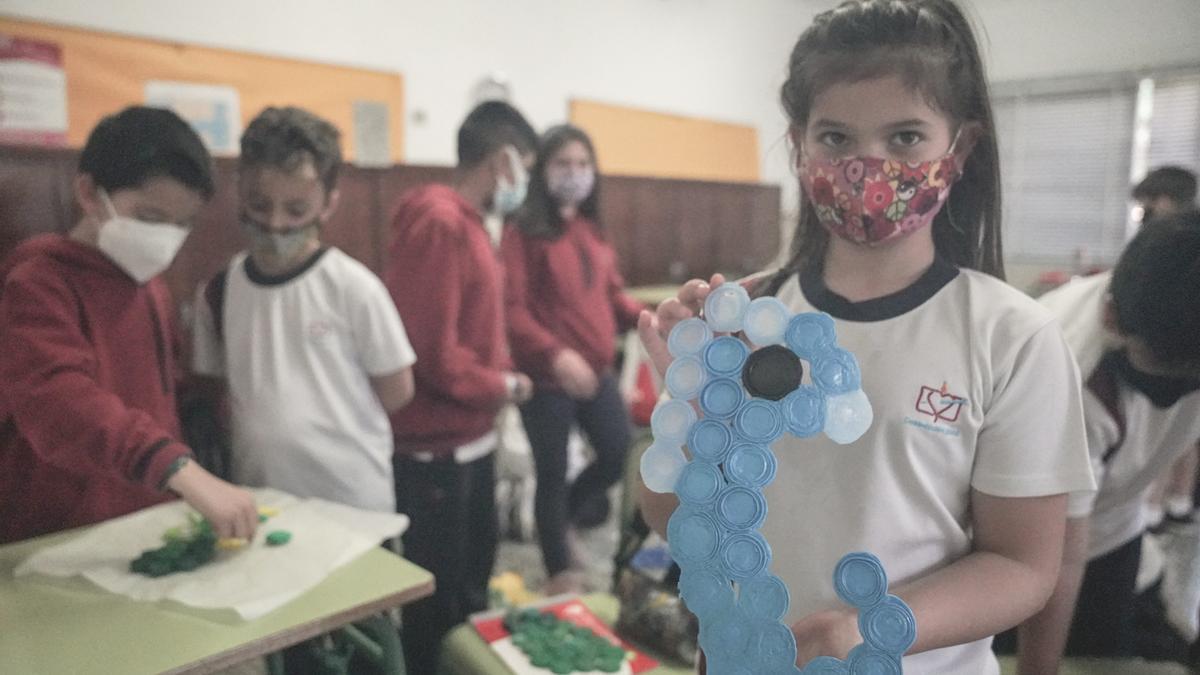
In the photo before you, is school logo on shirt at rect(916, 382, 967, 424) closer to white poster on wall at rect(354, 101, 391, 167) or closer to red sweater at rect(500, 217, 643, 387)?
red sweater at rect(500, 217, 643, 387)

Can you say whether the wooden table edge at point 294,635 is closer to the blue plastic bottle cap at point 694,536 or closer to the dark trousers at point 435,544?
the blue plastic bottle cap at point 694,536

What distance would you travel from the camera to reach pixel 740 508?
0.70 meters

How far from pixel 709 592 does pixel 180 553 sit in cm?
102

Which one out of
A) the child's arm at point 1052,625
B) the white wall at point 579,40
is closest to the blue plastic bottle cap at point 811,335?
the child's arm at point 1052,625

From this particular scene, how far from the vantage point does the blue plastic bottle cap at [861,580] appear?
67 cm

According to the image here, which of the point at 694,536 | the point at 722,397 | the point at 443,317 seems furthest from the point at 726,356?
the point at 443,317

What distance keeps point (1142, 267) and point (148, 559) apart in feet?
5.47

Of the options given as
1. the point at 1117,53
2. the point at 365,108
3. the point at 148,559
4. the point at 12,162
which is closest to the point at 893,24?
the point at 148,559

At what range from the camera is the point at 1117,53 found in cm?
569

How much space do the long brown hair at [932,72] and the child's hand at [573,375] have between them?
65.1 inches

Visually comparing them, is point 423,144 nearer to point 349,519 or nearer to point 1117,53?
point 349,519

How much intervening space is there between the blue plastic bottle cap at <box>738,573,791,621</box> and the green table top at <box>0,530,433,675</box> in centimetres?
73

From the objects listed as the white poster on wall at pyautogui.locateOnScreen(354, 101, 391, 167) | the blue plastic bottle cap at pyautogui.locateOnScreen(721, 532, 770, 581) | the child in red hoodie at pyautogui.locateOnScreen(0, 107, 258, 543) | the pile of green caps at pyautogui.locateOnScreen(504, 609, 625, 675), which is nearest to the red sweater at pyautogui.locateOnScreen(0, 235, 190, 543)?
the child in red hoodie at pyautogui.locateOnScreen(0, 107, 258, 543)

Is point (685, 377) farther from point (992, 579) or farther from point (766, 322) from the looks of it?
point (992, 579)
